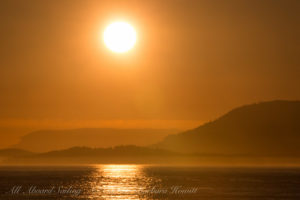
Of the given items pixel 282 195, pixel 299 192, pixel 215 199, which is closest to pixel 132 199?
pixel 215 199

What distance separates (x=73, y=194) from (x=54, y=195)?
19.6 feet

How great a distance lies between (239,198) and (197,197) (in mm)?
9431

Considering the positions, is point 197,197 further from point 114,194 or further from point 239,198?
point 114,194

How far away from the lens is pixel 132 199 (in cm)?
13825

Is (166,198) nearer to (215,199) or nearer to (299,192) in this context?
(215,199)

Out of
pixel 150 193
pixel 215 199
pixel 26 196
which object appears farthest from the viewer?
pixel 150 193

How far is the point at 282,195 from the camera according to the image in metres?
151

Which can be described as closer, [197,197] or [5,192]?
[197,197]

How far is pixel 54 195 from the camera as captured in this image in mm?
151000

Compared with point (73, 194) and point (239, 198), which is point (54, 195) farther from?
point (239, 198)

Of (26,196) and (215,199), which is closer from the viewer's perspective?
(215,199)

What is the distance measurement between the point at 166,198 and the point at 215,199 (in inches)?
447

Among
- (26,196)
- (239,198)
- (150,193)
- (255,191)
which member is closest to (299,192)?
(255,191)

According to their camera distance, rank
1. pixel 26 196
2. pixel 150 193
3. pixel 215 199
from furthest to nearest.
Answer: pixel 150 193 → pixel 26 196 → pixel 215 199
